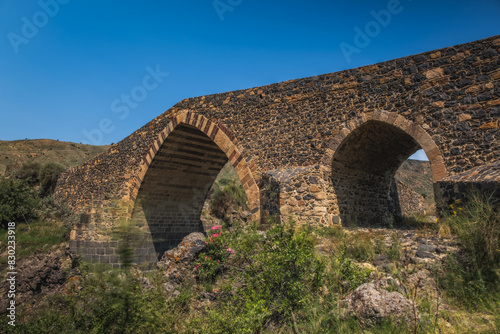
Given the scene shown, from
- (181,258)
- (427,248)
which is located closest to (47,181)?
(181,258)

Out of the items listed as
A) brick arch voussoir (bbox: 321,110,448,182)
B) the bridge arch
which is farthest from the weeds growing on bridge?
the bridge arch

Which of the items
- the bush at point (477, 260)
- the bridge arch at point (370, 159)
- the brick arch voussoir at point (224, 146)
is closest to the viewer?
the bush at point (477, 260)

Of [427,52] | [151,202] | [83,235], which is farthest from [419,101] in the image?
[83,235]

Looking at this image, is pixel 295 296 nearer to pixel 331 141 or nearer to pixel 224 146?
pixel 331 141

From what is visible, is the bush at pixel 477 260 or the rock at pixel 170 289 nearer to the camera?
the bush at pixel 477 260

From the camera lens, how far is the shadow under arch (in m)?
11.2

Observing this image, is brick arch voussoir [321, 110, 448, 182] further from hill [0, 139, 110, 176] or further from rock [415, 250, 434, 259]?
hill [0, 139, 110, 176]

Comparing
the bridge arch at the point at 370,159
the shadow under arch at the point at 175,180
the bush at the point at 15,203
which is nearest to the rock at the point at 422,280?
the bridge arch at the point at 370,159

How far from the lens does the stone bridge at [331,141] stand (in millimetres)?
6047

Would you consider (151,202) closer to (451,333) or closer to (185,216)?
(185,216)

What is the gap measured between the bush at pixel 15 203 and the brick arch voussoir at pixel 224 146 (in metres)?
7.19

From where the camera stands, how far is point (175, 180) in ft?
43.9

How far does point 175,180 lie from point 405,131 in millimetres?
9075

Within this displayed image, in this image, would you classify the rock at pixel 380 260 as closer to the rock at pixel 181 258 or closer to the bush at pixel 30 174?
the rock at pixel 181 258
